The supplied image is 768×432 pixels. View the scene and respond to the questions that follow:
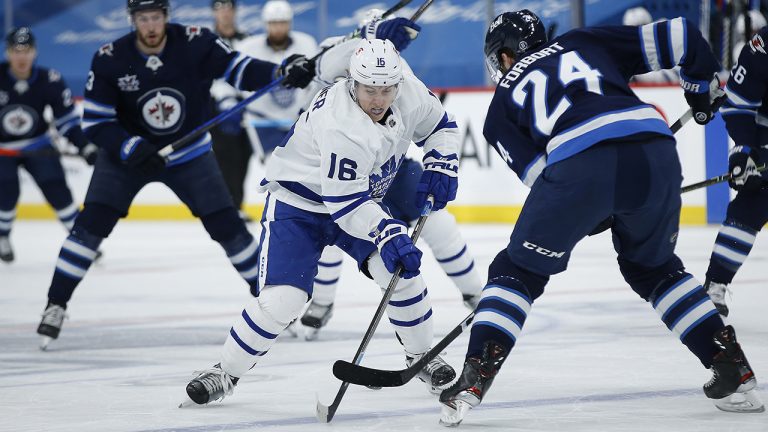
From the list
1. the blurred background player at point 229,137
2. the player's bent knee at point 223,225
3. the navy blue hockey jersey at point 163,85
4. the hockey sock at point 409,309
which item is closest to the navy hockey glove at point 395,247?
the hockey sock at point 409,309

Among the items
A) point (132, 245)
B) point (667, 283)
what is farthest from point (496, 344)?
Result: point (132, 245)

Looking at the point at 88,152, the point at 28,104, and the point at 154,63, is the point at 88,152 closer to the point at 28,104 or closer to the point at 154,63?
the point at 28,104

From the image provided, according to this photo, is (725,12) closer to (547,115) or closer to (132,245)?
(132,245)

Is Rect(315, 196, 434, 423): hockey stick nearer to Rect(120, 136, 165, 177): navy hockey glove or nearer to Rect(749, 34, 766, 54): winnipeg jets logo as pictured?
Rect(120, 136, 165, 177): navy hockey glove

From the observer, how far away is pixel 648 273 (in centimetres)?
294

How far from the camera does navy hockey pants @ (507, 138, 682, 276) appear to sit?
2.74 meters

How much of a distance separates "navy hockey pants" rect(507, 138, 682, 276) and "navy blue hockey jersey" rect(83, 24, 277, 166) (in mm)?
1857

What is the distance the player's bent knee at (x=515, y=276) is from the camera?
2852 mm

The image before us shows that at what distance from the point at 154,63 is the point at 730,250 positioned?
210 centimetres

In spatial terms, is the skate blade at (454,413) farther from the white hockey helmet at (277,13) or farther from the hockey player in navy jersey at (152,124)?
the white hockey helmet at (277,13)

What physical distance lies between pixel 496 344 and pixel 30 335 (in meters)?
2.40

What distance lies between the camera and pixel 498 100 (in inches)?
113

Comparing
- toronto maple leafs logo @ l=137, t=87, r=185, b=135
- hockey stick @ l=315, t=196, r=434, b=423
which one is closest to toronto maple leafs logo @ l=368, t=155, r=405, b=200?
hockey stick @ l=315, t=196, r=434, b=423

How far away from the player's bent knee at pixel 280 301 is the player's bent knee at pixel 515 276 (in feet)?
1.83
